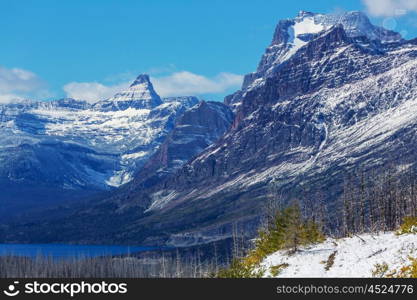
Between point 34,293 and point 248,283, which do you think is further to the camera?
point 248,283

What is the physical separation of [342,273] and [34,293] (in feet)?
137

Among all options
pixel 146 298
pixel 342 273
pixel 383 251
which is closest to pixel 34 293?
pixel 146 298

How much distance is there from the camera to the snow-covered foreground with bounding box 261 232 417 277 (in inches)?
3580

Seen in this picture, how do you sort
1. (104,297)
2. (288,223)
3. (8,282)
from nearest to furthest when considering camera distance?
1. (104,297)
2. (8,282)
3. (288,223)

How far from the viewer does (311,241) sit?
120312 mm

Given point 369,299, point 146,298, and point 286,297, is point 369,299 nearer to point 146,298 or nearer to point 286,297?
point 286,297

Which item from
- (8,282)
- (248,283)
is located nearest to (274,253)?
(248,283)

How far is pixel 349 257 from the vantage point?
100 meters

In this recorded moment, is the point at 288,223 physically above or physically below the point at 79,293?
above

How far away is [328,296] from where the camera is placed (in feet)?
218

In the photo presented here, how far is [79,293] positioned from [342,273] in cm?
3997

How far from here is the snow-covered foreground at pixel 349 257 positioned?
3580 inches

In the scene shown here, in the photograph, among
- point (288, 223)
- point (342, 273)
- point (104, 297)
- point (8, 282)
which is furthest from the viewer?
point (288, 223)

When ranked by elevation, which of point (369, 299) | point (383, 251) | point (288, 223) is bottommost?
point (369, 299)
